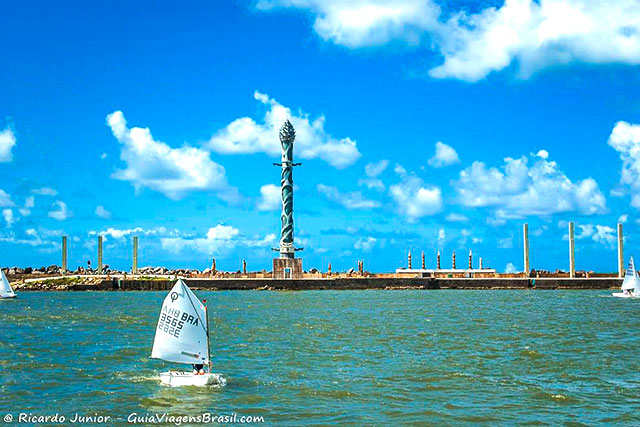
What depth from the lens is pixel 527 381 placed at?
27.1 metres

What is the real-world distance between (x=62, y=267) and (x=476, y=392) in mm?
132893

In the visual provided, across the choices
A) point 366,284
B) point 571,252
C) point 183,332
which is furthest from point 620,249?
point 183,332

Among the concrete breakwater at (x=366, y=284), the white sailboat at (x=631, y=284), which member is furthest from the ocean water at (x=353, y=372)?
the concrete breakwater at (x=366, y=284)

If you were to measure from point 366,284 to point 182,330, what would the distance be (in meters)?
101

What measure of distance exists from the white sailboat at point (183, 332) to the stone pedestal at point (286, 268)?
10242 cm

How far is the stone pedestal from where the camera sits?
420ft

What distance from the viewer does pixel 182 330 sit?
25.1 meters

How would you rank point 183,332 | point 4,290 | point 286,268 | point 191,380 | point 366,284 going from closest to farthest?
point 183,332 < point 191,380 < point 4,290 < point 366,284 < point 286,268

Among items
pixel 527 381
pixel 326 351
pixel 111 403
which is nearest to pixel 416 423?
pixel 527 381

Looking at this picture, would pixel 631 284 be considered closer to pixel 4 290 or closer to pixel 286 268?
pixel 286 268

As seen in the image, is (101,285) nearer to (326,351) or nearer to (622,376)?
(326,351)

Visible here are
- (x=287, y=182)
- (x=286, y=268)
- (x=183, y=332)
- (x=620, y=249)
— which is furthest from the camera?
(x=287, y=182)

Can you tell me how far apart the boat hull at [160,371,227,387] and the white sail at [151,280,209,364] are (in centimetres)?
58

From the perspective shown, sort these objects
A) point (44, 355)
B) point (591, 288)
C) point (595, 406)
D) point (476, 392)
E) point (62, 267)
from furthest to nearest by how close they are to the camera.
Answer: point (62, 267) → point (591, 288) → point (44, 355) → point (476, 392) → point (595, 406)
